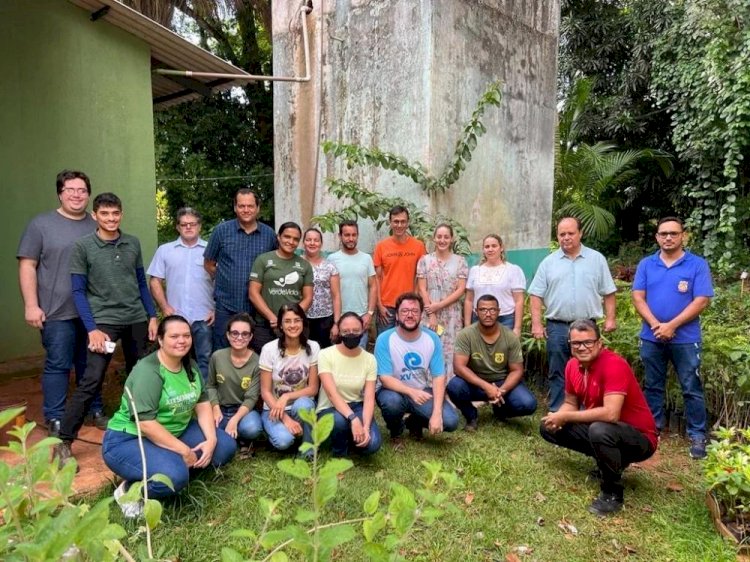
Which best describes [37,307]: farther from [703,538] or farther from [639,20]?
[639,20]

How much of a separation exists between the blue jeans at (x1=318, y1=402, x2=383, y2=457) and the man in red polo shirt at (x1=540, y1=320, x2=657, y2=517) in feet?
3.70

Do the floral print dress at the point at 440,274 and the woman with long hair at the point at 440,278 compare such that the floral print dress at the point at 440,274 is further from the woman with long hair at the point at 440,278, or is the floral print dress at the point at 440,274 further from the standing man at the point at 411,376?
the standing man at the point at 411,376

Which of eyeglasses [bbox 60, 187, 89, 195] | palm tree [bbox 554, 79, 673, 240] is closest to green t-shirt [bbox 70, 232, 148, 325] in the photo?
eyeglasses [bbox 60, 187, 89, 195]

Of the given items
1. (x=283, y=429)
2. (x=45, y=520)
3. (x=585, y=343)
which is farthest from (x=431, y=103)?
(x=45, y=520)

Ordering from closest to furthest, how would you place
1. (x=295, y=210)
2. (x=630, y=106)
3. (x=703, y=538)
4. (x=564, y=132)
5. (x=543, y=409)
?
(x=703, y=538)
(x=543, y=409)
(x=295, y=210)
(x=564, y=132)
(x=630, y=106)

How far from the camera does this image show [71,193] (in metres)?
3.66

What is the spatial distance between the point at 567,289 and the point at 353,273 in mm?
1714

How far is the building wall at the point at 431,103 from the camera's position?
18.9 feet

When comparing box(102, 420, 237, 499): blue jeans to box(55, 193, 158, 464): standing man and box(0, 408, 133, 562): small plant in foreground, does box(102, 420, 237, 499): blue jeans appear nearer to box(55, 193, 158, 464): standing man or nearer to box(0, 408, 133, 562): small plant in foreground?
box(55, 193, 158, 464): standing man

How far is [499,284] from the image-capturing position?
15.5ft

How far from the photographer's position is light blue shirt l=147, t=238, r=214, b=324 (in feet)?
14.2

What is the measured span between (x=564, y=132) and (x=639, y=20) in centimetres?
261

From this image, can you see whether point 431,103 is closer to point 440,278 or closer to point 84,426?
point 440,278

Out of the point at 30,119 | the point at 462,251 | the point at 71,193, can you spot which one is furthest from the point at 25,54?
the point at 462,251
